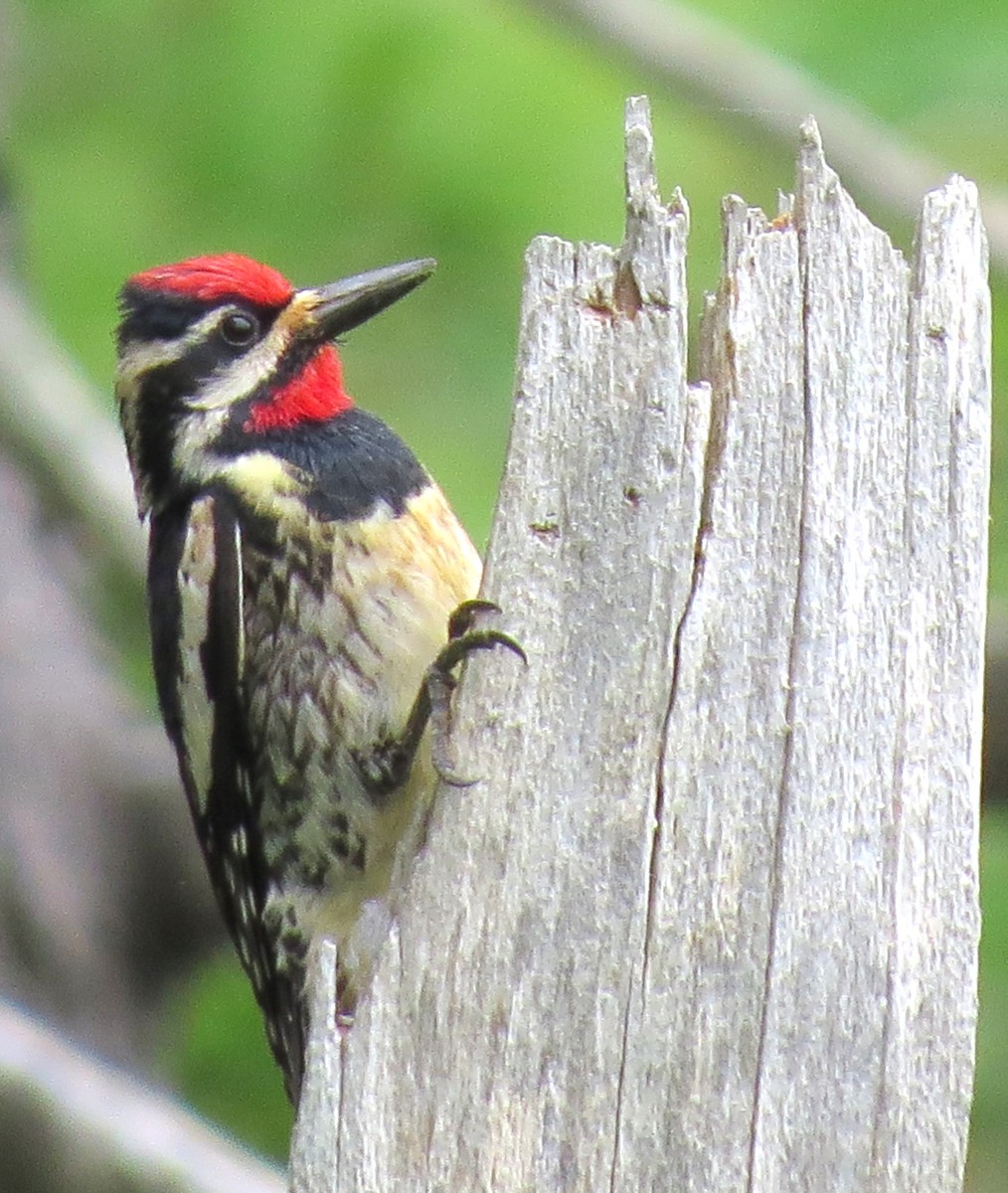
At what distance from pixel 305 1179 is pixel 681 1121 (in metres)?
0.43

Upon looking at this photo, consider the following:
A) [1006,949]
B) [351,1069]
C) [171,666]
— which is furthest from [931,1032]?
[1006,949]

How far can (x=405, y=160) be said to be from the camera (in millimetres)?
5918

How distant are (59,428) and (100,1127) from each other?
2.22 m

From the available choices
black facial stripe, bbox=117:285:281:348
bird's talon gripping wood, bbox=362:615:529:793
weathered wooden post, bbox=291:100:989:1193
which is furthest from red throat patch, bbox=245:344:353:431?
weathered wooden post, bbox=291:100:989:1193

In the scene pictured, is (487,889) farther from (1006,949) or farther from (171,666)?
(1006,949)

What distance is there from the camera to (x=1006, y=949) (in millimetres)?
5328

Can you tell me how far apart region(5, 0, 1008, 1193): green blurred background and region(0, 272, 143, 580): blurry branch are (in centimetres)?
33

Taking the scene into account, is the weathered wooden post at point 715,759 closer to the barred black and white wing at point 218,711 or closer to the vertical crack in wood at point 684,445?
the vertical crack in wood at point 684,445

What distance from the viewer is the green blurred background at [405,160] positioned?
5.64 meters

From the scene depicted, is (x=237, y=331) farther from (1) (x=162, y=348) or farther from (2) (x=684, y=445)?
(2) (x=684, y=445)

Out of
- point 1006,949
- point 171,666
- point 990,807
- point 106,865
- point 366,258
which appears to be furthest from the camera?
point 366,258

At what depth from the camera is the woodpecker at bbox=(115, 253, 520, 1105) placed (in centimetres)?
351

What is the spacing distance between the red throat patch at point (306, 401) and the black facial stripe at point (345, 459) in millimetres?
19

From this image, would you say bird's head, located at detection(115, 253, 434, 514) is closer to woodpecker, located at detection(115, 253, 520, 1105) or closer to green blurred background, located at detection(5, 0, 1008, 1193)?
woodpecker, located at detection(115, 253, 520, 1105)
